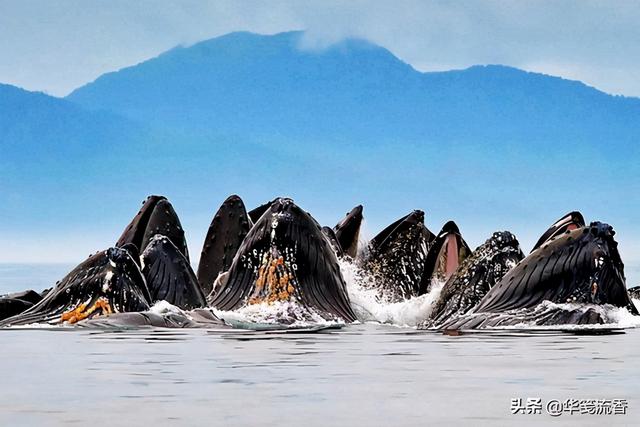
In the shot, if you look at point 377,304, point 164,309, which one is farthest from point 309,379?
point 377,304

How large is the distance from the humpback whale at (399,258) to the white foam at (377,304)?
0.35 m

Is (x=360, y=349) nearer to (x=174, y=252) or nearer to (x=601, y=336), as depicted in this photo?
(x=601, y=336)

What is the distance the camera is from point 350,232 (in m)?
23.1

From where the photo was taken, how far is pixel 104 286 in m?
15.9

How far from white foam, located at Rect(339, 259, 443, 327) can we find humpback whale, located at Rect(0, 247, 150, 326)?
12.6 ft

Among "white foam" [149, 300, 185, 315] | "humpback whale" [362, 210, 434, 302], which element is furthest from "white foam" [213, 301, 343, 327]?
"humpback whale" [362, 210, 434, 302]

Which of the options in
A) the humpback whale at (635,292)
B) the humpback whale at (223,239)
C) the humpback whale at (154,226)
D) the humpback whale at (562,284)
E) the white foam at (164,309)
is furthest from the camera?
the humpback whale at (635,292)

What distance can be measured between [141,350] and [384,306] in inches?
376

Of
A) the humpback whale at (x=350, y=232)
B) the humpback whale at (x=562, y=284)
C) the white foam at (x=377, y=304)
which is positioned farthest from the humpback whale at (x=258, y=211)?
the humpback whale at (x=562, y=284)

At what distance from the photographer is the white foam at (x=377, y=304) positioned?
58.6 ft

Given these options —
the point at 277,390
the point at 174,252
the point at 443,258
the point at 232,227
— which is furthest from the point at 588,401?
the point at 232,227

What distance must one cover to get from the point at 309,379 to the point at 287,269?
10.0 m

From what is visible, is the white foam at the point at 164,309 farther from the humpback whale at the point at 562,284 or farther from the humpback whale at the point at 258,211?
the humpback whale at the point at 258,211

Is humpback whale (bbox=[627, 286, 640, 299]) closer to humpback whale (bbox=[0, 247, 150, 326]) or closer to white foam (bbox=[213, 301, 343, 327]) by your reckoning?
white foam (bbox=[213, 301, 343, 327])
